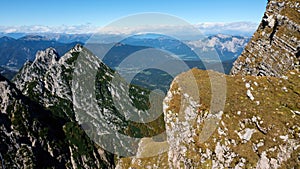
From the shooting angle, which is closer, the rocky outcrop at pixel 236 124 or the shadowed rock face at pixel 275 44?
the rocky outcrop at pixel 236 124

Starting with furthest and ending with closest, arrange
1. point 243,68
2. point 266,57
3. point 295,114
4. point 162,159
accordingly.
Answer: point 243,68, point 266,57, point 162,159, point 295,114

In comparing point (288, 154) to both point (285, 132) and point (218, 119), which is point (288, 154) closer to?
point (285, 132)

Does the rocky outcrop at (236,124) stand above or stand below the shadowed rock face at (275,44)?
below

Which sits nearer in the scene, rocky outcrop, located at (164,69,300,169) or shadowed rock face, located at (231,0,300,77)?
rocky outcrop, located at (164,69,300,169)

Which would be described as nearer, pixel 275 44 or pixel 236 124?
pixel 236 124

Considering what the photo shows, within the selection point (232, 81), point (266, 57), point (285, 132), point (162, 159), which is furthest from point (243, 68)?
point (285, 132)

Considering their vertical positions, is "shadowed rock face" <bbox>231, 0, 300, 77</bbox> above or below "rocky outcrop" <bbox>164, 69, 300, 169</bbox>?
above

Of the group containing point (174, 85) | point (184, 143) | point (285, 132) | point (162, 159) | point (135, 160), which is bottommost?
point (135, 160)

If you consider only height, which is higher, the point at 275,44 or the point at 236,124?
the point at 275,44
